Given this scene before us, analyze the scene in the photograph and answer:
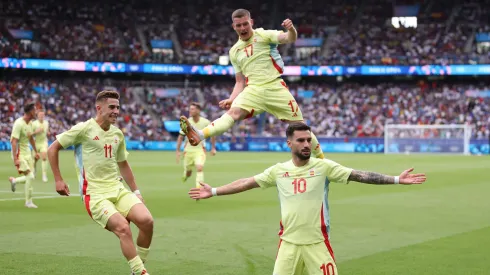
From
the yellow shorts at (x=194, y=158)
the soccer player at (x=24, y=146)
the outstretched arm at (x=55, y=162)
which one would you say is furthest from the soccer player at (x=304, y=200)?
the yellow shorts at (x=194, y=158)

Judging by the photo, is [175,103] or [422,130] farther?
[175,103]

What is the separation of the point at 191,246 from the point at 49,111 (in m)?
51.9

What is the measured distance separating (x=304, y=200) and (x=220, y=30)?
6309 cm

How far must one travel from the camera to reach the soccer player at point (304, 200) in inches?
271

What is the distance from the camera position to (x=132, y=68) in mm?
64625

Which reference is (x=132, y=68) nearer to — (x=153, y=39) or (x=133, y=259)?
(x=153, y=39)

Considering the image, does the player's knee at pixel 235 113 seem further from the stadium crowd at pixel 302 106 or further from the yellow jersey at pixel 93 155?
the stadium crowd at pixel 302 106

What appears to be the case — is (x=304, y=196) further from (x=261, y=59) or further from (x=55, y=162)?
(x=261, y=59)

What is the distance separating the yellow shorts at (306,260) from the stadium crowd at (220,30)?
5686 cm

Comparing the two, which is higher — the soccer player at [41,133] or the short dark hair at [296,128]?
the short dark hair at [296,128]

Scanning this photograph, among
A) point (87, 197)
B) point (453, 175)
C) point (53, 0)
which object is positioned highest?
point (53, 0)

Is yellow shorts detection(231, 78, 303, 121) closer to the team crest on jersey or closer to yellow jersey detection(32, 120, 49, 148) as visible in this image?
the team crest on jersey

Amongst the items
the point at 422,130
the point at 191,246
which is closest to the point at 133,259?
the point at 191,246

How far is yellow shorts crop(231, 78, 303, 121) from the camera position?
421 inches
